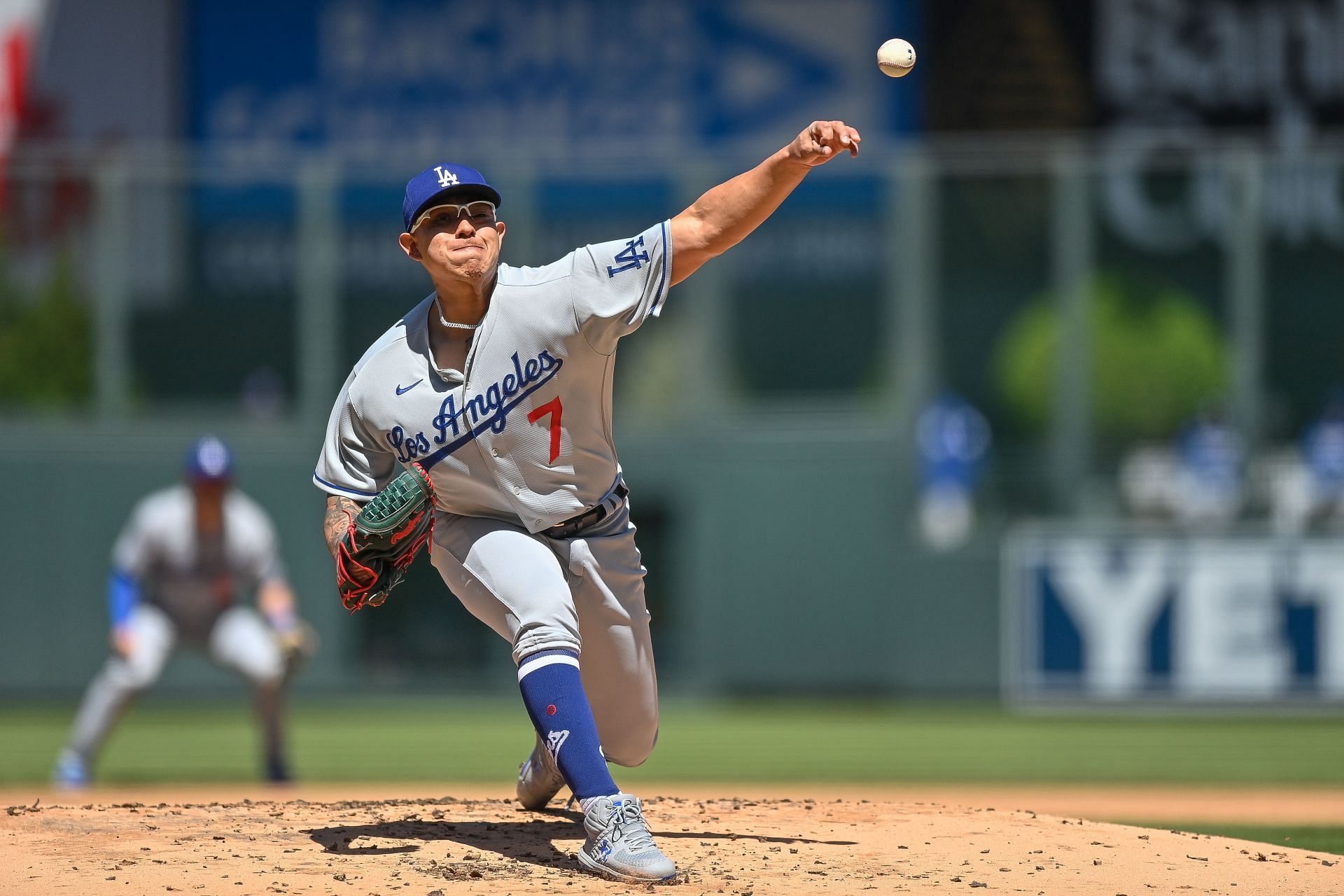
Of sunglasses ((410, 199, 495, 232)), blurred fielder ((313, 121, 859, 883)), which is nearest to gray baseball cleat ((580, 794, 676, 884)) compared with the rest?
blurred fielder ((313, 121, 859, 883))

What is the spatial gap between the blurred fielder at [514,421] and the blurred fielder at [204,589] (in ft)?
13.2

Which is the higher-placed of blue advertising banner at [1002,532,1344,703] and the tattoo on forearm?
the tattoo on forearm

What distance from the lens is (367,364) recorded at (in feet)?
14.1

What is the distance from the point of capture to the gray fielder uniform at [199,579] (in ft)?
27.6

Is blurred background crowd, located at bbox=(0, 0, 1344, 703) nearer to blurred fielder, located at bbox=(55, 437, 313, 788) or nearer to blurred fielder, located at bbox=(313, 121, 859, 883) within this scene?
blurred fielder, located at bbox=(55, 437, 313, 788)

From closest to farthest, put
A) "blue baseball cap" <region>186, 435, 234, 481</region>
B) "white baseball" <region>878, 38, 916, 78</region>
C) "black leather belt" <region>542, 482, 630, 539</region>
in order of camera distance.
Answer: "white baseball" <region>878, 38, 916, 78</region> < "black leather belt" <region>542, 482, 630, 539</region> < "blue baseball cap" <region>186, 435, 234, 481</region>

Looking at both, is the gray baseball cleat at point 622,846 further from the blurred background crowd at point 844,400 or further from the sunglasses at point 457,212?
the blurred background crowd at point 844,400

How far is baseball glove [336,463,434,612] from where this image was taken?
3982 mm

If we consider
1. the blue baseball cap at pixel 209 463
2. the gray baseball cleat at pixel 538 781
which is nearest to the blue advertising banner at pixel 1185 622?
the blue baseball cap at pixel 209 463

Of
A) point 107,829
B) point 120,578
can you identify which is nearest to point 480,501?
point 107,829

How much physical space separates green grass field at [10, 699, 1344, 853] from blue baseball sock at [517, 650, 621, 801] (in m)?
3.23

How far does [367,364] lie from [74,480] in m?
8.68

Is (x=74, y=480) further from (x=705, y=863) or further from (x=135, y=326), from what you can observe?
(x=705, y=863)

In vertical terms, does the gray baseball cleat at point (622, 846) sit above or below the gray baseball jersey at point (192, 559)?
below
